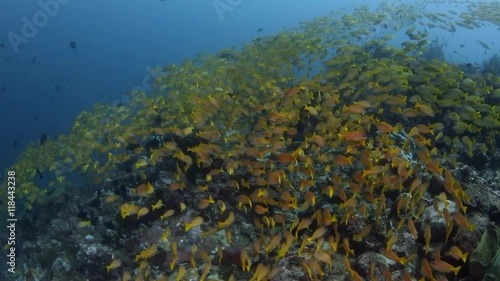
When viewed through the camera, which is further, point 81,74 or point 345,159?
point 81,74

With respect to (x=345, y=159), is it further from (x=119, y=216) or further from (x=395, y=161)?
(x=119, y=216)

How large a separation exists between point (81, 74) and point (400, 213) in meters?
60.7

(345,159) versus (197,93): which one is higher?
(197,93)

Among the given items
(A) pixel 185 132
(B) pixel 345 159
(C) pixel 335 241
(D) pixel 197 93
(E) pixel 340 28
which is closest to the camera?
(C) pixel 335 241

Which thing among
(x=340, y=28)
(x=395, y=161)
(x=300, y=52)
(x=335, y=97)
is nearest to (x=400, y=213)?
(x=395, y=161)

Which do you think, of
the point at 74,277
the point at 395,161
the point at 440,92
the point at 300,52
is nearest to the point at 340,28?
the point at 300,52

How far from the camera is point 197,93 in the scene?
962cm

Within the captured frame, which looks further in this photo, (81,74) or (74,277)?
(81,74)

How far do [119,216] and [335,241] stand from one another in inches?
175

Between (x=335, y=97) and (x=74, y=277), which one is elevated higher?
(x=335, y=97)

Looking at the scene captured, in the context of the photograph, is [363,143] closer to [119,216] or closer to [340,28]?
[119,216]

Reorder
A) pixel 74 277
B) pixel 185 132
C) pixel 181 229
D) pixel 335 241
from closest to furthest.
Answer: pixel 335 241 < pixel 181 229 < pixel 185 132 < pixel 74 277

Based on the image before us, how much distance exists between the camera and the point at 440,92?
8.84 meters

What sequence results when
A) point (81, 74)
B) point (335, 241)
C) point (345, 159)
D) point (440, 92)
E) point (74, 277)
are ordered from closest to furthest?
point (335, 241) → point (345, 159) → point (74, 277) → point (440, 92) → point (81, 74)
